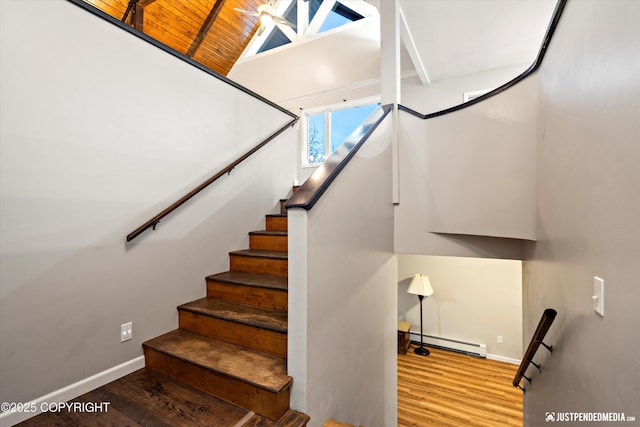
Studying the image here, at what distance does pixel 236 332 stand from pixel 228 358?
0.18 metres

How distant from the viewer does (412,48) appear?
347cm

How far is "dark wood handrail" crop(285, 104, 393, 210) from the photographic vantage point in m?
1.42

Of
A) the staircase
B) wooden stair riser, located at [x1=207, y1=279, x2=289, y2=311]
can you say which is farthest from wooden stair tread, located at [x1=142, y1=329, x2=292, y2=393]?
wooden stair riser, located at [x1=207, y1=279, x2=289, y2=311]

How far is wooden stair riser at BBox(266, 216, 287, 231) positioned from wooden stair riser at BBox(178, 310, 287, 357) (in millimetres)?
1215

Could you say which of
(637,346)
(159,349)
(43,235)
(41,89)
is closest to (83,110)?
(41,89)

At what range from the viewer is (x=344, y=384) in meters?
1.81

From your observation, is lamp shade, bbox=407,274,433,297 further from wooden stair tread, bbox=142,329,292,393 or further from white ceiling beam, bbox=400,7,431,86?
wooden stair tread, bbox=142,329,292,393

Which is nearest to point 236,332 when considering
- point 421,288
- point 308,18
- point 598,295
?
point 598,295

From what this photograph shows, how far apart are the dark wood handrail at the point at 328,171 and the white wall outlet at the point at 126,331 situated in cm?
133

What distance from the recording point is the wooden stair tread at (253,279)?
198 cm

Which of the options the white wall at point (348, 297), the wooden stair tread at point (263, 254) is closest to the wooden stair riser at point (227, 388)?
the white wall at point (348, 297)

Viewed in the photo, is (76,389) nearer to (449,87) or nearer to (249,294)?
(249,294)

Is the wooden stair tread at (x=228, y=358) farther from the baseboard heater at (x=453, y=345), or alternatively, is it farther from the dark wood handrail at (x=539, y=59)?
the baseboard heater at (x=453, y=345)

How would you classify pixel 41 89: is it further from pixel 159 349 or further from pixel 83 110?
pixel 159 349
